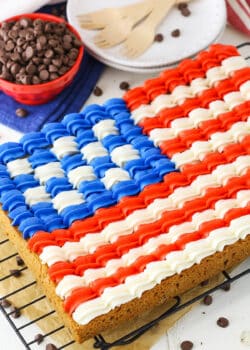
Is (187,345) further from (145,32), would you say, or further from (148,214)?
(145,32)

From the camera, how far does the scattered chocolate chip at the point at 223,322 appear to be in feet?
4.74

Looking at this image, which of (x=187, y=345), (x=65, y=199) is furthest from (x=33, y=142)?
(x=187, y=345)

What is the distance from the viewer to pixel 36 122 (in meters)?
1.74

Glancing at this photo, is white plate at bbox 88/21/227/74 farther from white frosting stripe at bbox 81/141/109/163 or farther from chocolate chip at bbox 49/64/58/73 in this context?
white frosting stripe at bbox 81/141/109/163

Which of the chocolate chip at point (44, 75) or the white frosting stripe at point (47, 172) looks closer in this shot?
the white frosting stripe at point (47, 172)

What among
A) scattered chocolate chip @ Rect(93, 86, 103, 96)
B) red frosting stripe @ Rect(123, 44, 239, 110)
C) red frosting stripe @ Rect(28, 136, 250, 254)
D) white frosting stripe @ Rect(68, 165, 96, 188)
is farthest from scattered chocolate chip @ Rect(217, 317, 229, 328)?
scattered chocolate chip @ Rect(93, 86, 103, 96)

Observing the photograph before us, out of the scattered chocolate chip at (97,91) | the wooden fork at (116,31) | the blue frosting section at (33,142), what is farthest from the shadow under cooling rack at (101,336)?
the wooden fork at (116,31)

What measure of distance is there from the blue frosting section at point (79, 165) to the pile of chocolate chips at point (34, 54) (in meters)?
0.16

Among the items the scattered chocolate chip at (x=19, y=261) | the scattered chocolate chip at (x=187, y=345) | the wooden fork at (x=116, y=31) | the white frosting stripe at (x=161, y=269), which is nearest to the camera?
the white frosting stripe at (x=161, y=269)

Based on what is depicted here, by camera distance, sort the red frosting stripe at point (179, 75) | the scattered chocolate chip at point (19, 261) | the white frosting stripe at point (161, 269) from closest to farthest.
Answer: the white frosting stripe at point (161, 269) < the scattered chocolate chip at point (19, 261) < the red frosting stripe at point (179, 75)

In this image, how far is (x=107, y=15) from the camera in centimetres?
188

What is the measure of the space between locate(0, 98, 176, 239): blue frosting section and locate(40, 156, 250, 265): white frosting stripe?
51mm

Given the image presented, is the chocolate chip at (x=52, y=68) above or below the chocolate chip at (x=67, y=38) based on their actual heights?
below

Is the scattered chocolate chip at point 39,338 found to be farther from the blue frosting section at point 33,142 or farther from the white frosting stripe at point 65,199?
the blue frosting section at point 33,142
